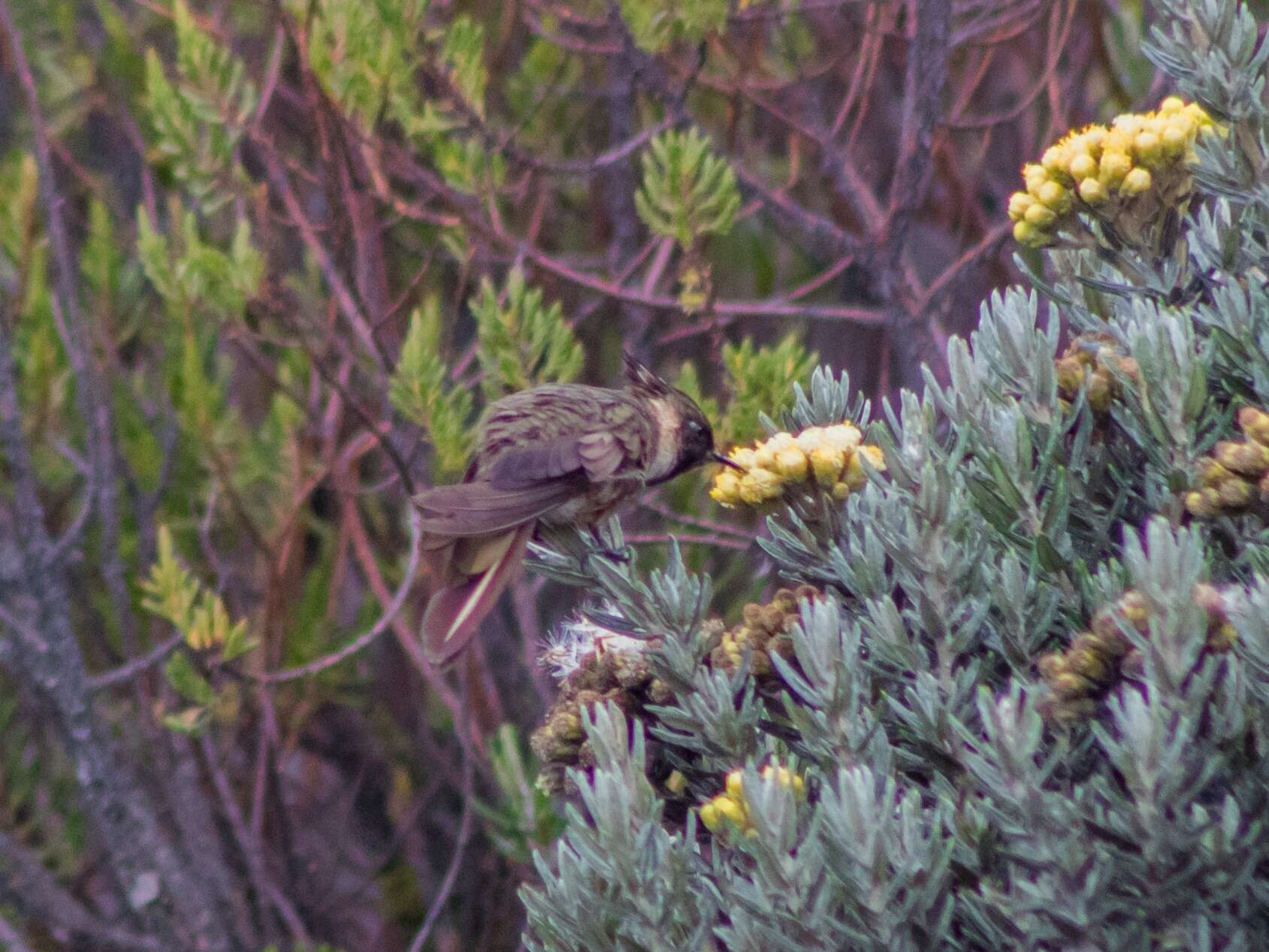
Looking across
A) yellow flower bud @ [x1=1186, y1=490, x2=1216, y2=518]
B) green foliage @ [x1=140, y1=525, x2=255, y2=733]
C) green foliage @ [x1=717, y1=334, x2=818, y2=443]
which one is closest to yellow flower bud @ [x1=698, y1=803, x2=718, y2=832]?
yellow flower bud @ [x1=1186, y1=490, x2=1216, y2=518]

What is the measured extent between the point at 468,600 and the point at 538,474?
0.38 m

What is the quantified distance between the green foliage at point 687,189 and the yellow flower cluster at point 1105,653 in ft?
7.03

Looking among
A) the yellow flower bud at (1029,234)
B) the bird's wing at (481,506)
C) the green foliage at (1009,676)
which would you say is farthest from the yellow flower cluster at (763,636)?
the bird's wing at (481,506)

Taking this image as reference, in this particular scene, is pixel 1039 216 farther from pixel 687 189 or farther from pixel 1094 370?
pixel 687 189

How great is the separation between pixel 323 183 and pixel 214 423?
865 millimetres

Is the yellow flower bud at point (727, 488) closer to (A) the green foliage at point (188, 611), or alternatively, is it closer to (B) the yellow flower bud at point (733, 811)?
(B) the yellow flower bud at point (733, 811)

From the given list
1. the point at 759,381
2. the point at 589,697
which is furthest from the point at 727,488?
the point at 759,381

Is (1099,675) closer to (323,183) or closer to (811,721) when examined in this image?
(811,721)

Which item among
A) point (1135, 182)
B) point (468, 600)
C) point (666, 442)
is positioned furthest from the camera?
point (666, 442)

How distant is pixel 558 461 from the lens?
341 cm

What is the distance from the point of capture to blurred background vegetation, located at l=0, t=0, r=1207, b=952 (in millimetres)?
3826

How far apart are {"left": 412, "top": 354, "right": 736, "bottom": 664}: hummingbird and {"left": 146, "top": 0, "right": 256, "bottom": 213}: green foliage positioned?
1.10 m

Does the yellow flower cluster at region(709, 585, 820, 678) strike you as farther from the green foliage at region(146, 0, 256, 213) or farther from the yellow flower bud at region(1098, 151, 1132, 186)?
the green foliage at region(146, 0, 256, 213)

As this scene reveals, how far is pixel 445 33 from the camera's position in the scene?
4066 mm
